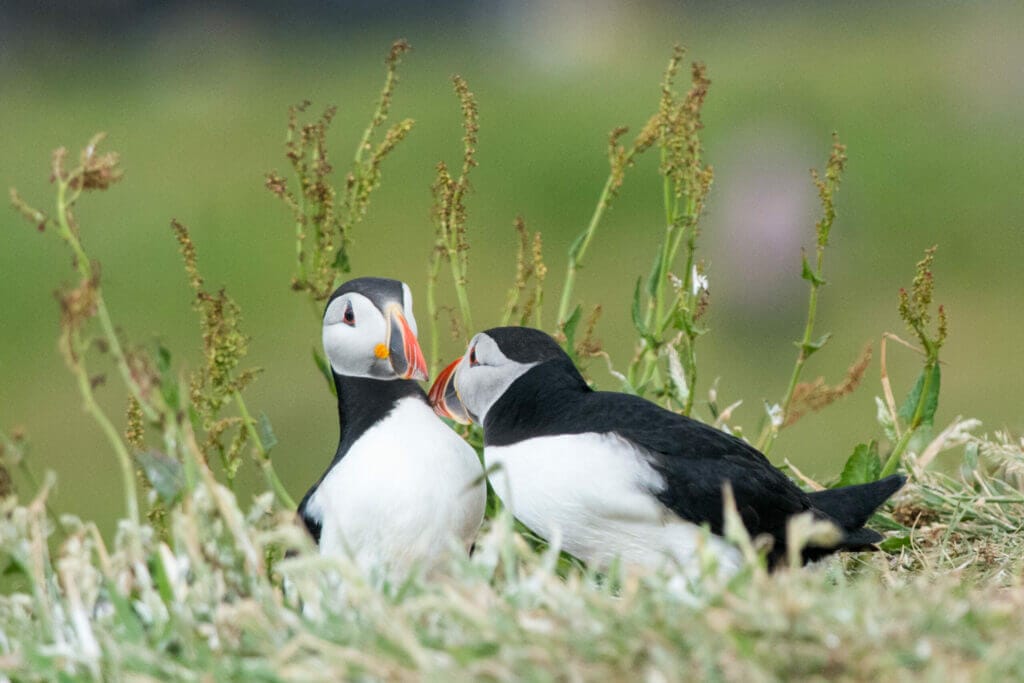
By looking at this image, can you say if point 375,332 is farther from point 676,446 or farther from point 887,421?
point 887,421

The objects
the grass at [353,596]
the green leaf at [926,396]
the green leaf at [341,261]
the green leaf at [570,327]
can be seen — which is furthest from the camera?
the green leaf at [570,327]

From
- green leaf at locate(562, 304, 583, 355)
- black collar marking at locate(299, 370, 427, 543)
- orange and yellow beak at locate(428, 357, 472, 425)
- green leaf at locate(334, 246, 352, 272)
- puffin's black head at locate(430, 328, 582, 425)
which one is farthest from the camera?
green leaf at locate(562, 304, 583, 355)

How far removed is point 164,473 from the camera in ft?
5.86

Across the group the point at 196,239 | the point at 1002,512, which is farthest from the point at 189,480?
the point at 196,239

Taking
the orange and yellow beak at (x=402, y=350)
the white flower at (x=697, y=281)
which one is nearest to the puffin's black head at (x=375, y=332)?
the orange and yellow beak at (x=402, y=350)

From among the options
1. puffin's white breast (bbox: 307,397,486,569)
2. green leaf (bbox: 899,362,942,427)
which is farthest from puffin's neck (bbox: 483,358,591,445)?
green leaf (bbox: 899,362,942,427)

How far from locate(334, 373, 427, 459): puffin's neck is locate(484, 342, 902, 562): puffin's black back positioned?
160mm

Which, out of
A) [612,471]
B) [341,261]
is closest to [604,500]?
[612,471]

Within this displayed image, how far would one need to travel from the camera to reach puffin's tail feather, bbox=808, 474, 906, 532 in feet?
6.96

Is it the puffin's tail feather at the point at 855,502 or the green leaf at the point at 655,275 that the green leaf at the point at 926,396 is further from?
the green leaf at the point at 655,275

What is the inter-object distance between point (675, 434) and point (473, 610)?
0.71m

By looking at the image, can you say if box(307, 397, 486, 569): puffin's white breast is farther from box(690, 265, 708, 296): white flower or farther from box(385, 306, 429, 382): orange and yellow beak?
box(690, 265, 708, 296): white flower

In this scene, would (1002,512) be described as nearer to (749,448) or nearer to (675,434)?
(749,448)

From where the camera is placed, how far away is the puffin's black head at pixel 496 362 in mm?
2096
